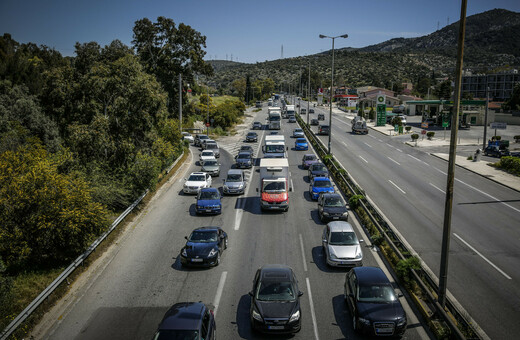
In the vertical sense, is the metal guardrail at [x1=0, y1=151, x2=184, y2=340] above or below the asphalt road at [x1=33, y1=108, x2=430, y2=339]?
above

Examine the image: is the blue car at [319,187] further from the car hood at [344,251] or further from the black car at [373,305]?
the black car at [373,305]

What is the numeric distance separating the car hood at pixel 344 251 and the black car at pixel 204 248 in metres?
4.91

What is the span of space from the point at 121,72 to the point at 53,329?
18.6 m

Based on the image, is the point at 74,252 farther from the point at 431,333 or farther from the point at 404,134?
the point at 404,134

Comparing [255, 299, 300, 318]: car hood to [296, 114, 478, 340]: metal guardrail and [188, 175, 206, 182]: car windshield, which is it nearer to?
[296, 114, 478, 340]: metal guardrail

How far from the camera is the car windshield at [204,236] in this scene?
695 inches

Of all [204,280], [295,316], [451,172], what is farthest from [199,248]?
[451,172]

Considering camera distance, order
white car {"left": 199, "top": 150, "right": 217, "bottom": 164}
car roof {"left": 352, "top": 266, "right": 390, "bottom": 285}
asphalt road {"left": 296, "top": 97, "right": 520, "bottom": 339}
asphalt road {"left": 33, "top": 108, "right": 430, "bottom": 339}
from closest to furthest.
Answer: asphalt road {"left": 33, "top": 108, "right": 430, "bottom": 339} < car roof {"left": 352, "top": 266, "right": 390, "bottom": 285} < asphalt road {"left": 296, "top": 97, "right": 520, "bottom": 339} < white car {"left": 199, "top": 150, "right": 217, "bottom": 164}

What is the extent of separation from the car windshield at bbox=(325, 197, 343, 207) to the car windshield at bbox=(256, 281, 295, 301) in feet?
34.3

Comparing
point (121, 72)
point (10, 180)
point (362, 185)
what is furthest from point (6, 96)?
point (362, 185)

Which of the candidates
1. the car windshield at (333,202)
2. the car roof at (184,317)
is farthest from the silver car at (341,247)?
the car roof at (184,317)

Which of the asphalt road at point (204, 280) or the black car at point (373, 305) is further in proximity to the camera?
the asphalt road at point (204, 280)

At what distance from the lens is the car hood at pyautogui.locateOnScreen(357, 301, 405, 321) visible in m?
11.4

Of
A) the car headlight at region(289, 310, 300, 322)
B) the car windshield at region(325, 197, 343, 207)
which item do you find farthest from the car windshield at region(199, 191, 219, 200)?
the car headlight at region(289, 310, 300, 322)
